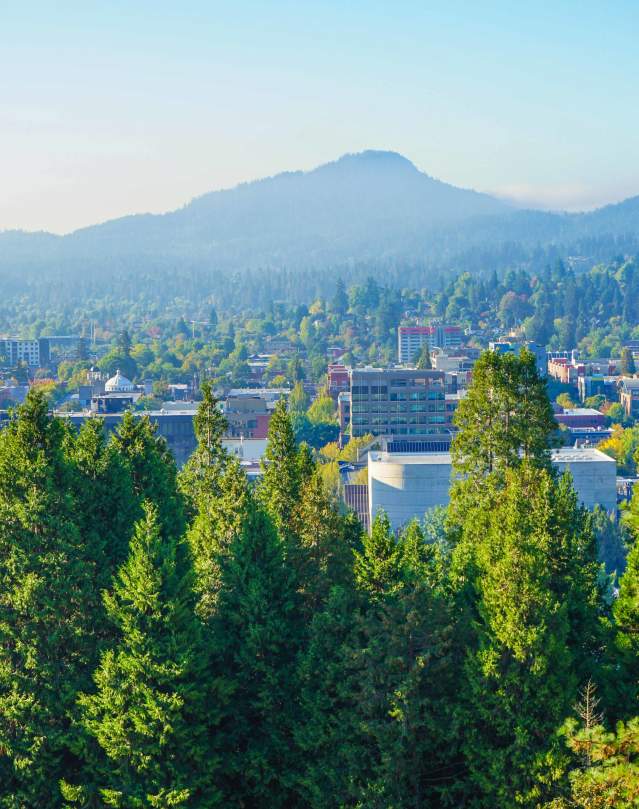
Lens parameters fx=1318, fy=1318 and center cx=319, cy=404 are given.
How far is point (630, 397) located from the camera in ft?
249

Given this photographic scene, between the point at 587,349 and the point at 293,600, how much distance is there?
9733 centimetres

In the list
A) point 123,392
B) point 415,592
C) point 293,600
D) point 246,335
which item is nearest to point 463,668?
point 415,592

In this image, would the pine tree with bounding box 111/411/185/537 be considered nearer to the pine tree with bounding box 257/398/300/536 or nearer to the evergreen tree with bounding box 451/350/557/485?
the pine tree with bounding box 257/398/300/536

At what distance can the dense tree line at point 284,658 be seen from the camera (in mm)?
14680

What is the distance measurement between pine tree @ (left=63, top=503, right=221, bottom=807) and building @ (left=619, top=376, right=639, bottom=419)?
2461 inches

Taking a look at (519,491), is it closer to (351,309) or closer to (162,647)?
(162,647)

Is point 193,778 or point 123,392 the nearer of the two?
point 193,778

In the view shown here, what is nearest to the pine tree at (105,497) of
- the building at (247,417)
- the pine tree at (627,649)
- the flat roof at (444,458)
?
the pine tree at (627,649)

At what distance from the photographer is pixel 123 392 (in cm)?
7356

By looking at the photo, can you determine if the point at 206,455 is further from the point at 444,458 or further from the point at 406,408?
the point at 406,408

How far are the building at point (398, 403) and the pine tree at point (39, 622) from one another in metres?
43.3

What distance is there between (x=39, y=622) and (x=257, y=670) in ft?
Answer: 8.84

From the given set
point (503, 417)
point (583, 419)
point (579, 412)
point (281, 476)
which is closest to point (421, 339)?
point (579, 412)

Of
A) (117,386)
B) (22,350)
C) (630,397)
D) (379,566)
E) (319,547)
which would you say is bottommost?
(630,397)
